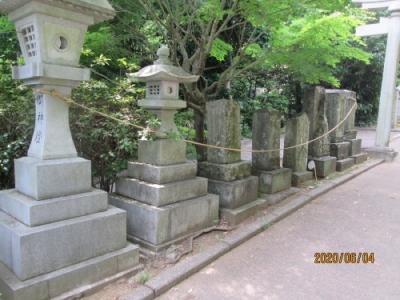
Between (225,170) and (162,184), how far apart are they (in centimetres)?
A: 121

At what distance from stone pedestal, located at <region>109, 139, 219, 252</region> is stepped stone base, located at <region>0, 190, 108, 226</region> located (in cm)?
65

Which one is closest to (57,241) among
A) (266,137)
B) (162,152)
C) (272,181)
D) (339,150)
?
(162,152)

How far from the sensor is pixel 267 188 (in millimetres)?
6000

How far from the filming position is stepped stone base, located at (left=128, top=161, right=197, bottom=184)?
13.9 ft

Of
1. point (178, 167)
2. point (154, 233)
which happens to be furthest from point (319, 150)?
point (154, 233)

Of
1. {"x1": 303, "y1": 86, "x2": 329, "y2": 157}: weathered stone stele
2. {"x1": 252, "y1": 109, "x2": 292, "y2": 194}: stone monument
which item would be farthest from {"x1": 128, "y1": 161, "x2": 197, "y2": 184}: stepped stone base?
{"x1": 303, "y1": 86, "x2": 329, "y2": 157}: weathered stone stele

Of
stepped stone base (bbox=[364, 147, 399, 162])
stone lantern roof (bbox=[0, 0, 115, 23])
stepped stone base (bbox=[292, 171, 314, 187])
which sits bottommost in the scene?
stepped stone base (bbox=[292, 171, 314, 187])

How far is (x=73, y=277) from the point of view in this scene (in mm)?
3232

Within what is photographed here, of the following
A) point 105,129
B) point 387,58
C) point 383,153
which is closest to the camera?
point 105,129

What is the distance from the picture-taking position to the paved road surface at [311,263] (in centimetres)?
338

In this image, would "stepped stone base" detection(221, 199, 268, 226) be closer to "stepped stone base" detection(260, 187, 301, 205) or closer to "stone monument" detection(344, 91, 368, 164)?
"stepped stone base" detection(260, 187, 301, 205)

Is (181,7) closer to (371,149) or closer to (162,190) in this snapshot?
(162,190)

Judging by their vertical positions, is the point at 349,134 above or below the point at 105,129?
below

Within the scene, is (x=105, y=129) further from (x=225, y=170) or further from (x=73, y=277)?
(x=73, y=277)
